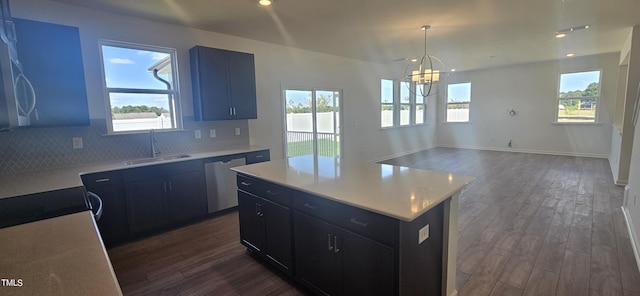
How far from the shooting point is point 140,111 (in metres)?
3.65

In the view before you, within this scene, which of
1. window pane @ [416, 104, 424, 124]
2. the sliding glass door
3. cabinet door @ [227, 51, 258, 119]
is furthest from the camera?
window pane @ [416, 104, 424, 124]

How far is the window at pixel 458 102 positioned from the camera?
9.19 metres

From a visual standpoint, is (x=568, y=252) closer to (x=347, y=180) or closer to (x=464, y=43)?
(x=347, y=180)

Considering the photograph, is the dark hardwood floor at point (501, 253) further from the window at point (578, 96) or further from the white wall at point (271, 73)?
the window at point (578, 96)

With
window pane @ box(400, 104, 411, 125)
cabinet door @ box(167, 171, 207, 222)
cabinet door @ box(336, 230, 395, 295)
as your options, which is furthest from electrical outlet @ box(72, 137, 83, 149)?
window pane @ box(400, 104, 411, 125)

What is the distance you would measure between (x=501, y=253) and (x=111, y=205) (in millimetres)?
3912

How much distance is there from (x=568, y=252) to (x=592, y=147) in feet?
21.3

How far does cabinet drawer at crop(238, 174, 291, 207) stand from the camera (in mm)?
2229

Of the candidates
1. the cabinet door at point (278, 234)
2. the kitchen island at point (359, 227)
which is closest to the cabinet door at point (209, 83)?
the kitchen island at point (359, 227)

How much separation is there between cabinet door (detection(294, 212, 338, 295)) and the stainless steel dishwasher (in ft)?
6.38

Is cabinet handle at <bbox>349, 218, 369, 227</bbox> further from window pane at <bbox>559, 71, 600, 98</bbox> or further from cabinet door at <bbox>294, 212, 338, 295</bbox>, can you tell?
window pane at <bbox>559, 71, 600, 98</bbox>

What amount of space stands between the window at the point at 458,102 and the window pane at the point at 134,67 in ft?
28.2

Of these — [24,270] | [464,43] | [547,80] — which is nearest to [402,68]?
[464,43]

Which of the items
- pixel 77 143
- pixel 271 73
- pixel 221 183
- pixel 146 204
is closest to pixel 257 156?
pixel 221 183
